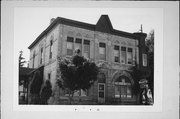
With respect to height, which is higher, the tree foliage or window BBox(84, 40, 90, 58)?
window BBox(84, 40, 90, 58)

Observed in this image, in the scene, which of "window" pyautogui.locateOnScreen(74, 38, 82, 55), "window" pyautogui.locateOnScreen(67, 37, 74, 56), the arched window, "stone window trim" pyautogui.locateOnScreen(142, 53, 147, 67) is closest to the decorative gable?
"window" pyautogui.locateOnScreen(74, 38, 82, 55)

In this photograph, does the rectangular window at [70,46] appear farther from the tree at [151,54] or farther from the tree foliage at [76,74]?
the tree at [151,54]

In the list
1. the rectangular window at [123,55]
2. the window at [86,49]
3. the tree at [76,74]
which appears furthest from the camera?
the rectangular window at [123,55]

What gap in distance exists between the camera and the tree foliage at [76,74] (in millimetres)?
4656

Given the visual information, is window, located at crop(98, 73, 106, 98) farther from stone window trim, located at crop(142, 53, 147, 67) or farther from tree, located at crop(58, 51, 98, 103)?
stone window trim, located at crop(142, 53, 147, 67)


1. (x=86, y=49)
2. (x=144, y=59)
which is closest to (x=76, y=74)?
(x=86, y=49)

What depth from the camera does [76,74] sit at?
184 inches

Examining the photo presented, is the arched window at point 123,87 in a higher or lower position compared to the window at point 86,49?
lower

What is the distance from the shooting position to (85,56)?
4738mm

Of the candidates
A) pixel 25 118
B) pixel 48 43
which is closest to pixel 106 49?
pixel 48 43

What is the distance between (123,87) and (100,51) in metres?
0.82

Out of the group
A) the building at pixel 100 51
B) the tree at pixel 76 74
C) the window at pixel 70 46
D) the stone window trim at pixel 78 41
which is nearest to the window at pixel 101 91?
the building at pixel 100 51

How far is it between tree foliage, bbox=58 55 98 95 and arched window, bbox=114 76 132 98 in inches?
18.2

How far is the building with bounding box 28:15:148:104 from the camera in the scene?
15.3 feet
